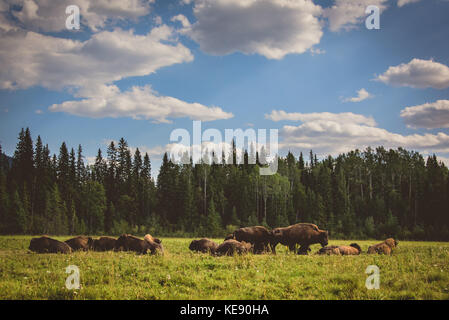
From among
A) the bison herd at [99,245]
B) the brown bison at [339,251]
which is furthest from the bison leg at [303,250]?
the bison herd at [99,245]

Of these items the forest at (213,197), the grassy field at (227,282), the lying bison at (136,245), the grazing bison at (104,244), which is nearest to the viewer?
the grassy field at (227,282)

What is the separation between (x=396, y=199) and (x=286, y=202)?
81.7ft

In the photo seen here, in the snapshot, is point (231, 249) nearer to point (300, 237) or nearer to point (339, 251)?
point (300, 237)

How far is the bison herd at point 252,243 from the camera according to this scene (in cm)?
2044

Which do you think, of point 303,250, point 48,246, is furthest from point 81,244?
point 303,250

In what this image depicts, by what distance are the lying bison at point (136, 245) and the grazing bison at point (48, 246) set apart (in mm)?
3386

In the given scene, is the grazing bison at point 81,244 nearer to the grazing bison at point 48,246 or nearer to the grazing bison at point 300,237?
the grazing bison at point 48,246

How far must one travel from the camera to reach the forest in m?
61.3

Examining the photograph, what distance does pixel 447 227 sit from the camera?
57.1m

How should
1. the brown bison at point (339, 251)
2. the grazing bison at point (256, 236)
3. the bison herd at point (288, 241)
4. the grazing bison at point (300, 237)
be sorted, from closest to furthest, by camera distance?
the brown bison at point (339, 251)
the bison herd at point (288, 241)
the grazing bison at point (300, 237)
the grazing bison at point (256, 236)

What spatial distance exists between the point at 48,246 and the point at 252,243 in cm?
1379

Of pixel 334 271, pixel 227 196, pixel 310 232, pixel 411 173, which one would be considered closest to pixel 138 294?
pixel 334 271

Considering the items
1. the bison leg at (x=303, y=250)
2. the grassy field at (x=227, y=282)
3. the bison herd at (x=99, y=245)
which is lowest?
the bison leg at (x=303, y=250)
